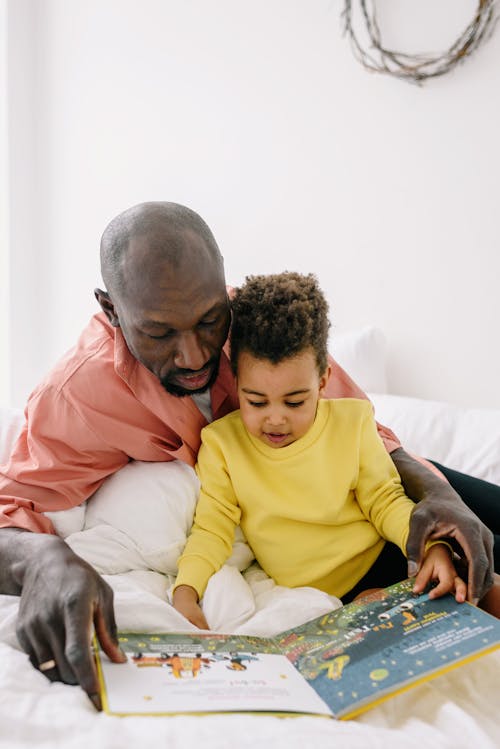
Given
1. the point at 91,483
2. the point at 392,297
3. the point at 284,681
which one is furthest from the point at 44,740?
the point at 392,297

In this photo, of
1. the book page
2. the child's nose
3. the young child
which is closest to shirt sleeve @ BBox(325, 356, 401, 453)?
the young child

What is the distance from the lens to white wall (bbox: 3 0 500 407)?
6.43ft

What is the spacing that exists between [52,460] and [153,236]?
0.40 metres

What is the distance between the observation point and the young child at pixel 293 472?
1182 millimetres

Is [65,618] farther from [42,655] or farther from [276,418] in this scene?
[276,418]

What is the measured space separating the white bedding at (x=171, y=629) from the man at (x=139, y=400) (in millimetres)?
54

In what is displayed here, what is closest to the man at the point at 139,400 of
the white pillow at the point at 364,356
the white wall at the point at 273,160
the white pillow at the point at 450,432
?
the white pillow at the point at 450,432

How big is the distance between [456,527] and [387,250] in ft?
3.83

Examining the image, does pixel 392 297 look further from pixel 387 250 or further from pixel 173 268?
pixel 173 268

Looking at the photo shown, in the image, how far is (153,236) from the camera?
116 centimetres

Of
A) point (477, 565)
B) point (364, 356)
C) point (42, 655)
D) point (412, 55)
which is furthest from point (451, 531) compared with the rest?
point (412, 55)

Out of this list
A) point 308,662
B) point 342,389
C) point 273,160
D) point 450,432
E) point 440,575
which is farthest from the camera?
point 273,160

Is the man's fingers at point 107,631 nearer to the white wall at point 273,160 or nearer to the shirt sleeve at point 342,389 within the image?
the shirt sleeve at point 342,389

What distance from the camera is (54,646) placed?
84 centimetres
